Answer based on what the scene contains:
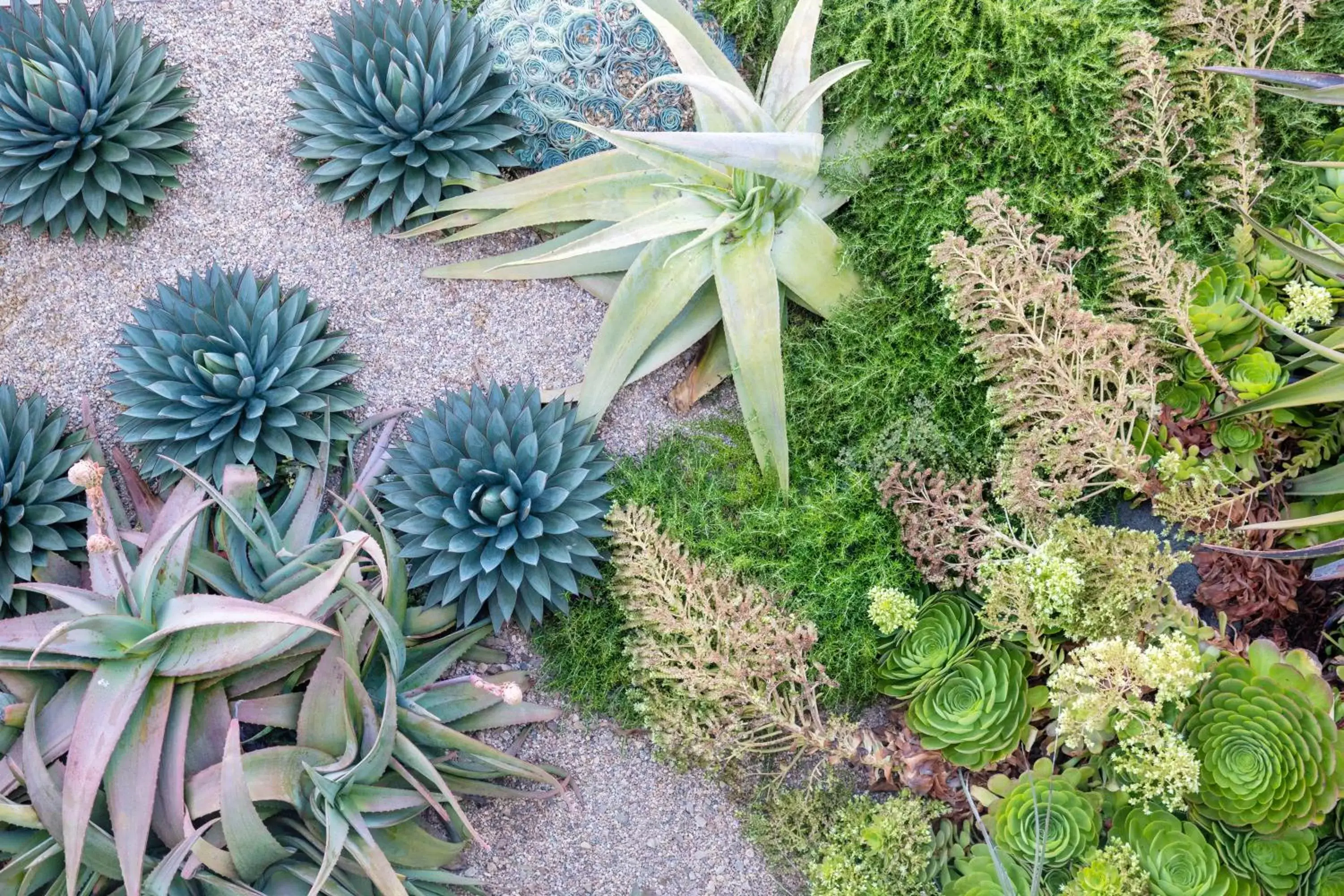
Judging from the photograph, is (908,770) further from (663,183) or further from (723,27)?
(723,27)

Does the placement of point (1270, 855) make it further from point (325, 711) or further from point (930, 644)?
point (325, 711)

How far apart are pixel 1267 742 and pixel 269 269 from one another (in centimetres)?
303

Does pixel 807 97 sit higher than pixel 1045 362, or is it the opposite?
pixel 807 97

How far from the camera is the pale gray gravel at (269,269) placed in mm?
2855

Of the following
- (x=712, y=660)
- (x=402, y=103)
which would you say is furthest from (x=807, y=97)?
(x=712, y=660)

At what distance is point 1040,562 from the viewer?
2176 millimetres

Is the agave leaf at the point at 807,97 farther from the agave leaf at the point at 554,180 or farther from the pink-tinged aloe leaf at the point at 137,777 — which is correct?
the pink-tinged aloe leaf at the point at 137,777

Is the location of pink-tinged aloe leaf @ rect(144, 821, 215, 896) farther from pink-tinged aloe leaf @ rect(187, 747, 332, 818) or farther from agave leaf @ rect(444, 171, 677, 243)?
agave leaf @ rect(444, 171, 677, 243)

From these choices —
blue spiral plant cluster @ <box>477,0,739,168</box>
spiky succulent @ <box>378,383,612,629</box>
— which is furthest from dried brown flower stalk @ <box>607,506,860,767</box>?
blue spiral plant cluster @ <box>477,0,739,168</box>

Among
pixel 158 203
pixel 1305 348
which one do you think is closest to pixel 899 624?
pixel 1305 348

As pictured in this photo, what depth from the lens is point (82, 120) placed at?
8.57 feet

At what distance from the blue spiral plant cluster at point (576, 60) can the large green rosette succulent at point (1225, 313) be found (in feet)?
5.28

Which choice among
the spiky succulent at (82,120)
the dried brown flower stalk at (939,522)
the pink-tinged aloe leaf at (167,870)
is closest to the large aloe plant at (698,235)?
the dried brown flower stalk at (939,522)

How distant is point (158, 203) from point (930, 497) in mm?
2591
